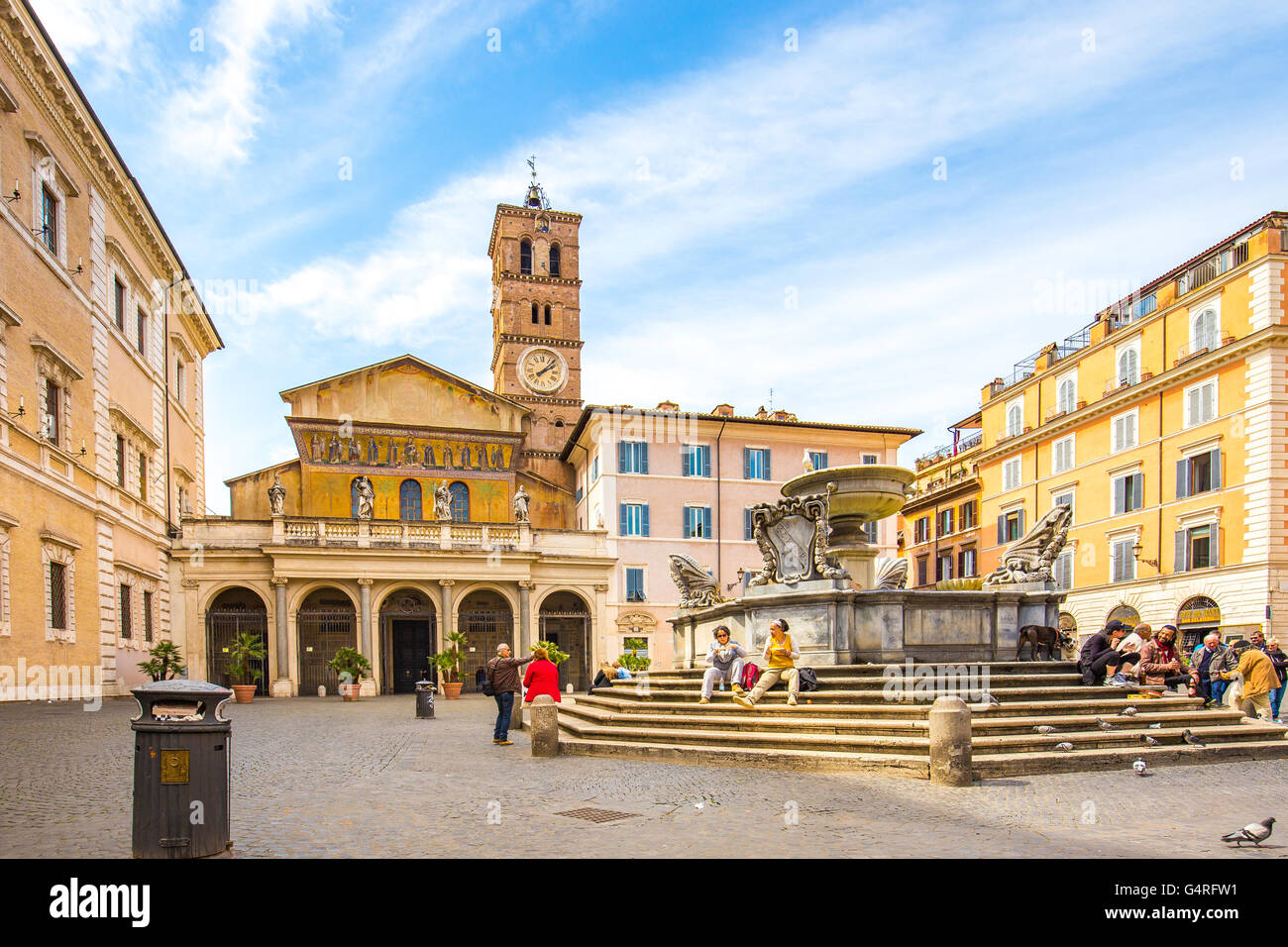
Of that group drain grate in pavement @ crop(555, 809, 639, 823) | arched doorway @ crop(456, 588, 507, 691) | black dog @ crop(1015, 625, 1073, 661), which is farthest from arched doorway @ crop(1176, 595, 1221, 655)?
drain grate in pavement @ crop(555, 809, 639, 823)

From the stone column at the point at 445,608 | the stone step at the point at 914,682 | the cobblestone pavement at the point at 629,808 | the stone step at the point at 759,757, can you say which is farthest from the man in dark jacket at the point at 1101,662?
the stone column at the point at 445,608

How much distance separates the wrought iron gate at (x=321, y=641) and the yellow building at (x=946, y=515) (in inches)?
982

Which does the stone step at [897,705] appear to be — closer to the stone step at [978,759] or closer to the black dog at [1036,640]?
the stone step at [978,759]

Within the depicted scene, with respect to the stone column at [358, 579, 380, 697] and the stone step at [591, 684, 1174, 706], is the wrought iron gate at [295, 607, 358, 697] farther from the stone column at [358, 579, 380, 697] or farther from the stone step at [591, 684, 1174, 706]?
the stone step at [591, 684, 1174, 706]

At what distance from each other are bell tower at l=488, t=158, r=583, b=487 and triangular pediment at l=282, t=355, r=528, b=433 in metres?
13.0

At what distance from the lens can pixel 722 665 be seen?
12.3m

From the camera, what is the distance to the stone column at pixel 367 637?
106 feet

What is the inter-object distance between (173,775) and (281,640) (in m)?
29.4

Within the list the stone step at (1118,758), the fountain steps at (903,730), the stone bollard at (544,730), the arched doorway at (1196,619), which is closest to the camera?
the stone step at (1118,758)

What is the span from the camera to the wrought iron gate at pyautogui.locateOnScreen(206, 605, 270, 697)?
107 ft

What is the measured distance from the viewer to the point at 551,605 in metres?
39.2

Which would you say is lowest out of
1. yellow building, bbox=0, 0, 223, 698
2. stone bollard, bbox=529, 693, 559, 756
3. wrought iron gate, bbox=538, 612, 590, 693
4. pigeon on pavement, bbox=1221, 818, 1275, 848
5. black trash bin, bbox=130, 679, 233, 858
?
wrought iron gate, bbox=538, 612, 590, 693

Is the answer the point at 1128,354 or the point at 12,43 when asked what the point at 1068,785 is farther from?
the point at 1128,354

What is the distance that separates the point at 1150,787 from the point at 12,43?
21.6 meters
